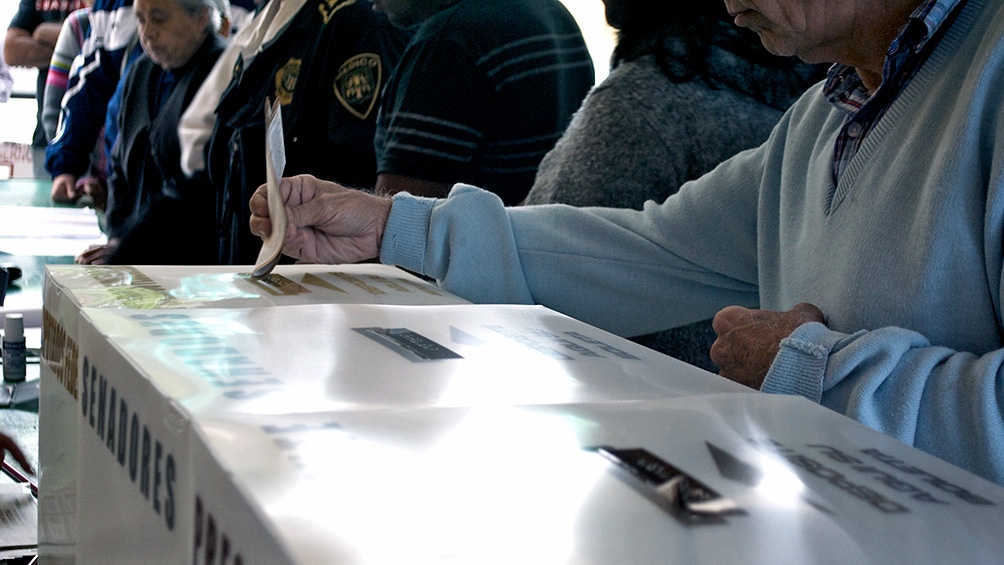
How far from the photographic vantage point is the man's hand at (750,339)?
28.0 inches

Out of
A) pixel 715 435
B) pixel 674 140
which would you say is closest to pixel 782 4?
pixel 674 140

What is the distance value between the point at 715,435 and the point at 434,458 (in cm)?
13

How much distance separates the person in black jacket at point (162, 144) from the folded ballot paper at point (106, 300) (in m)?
1.77

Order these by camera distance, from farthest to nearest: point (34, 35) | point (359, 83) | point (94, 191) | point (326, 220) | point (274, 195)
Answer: point (34, 35) → point (94, 191) → point (359, 83) → point (326, 220) → point (274, 195)

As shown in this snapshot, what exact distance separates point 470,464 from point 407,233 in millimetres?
701

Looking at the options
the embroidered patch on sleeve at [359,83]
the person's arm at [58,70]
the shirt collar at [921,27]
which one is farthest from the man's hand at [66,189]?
the shirt collar at [921,27]

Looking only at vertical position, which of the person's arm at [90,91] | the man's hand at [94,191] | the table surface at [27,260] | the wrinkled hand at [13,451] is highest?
the person's arm at [90,91]

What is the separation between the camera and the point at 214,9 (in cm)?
287

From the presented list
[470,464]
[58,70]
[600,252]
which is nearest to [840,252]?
[600,252]

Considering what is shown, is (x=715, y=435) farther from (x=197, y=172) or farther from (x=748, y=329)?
(x=197, y=172)

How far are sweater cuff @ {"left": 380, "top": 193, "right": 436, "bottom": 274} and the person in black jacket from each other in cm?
164

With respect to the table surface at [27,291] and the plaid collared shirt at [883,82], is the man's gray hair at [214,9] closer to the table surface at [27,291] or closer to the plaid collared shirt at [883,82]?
the table surface at [27,291]

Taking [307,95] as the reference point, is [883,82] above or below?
above

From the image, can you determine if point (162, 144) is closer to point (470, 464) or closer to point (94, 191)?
point (94, 191)
